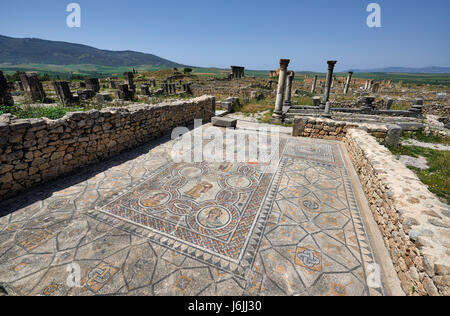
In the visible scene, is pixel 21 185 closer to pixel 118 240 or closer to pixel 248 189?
pixel 118 240

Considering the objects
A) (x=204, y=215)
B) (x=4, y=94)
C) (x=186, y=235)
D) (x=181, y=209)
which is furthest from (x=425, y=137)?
(x=4, y=94)

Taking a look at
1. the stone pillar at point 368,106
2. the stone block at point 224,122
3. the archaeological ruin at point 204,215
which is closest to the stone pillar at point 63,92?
the archaeological ruin at point 204,215

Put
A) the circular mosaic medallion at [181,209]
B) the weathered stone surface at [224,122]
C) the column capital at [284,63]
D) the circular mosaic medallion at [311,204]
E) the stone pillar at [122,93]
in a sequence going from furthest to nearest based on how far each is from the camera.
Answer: the stone pillar at [122,93] → the column capital at [284,63] → the weathered stone surface at [224,122] → the circular mosaic medallion at [311,204] → the circular mosaic medallion at [181,209]

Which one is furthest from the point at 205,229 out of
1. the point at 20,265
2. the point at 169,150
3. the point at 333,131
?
the point at 333,131

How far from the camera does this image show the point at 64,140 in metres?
4.63

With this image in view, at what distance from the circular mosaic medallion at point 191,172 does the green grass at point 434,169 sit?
5120mm

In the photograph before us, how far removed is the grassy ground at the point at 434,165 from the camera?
14.3ft

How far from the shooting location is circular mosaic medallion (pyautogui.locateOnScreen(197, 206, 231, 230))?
10.9ft

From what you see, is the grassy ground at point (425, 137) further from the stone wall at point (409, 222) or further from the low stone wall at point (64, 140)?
the low stone wall at point (64, 140)

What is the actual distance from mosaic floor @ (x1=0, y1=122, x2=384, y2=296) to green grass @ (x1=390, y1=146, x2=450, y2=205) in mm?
1748

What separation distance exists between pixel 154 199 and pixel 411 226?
402cm

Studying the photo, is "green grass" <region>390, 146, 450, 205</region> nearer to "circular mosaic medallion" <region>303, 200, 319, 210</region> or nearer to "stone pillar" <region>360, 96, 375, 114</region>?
"circular mosaic medallion" <region>303, 200, 319, 210</region>
